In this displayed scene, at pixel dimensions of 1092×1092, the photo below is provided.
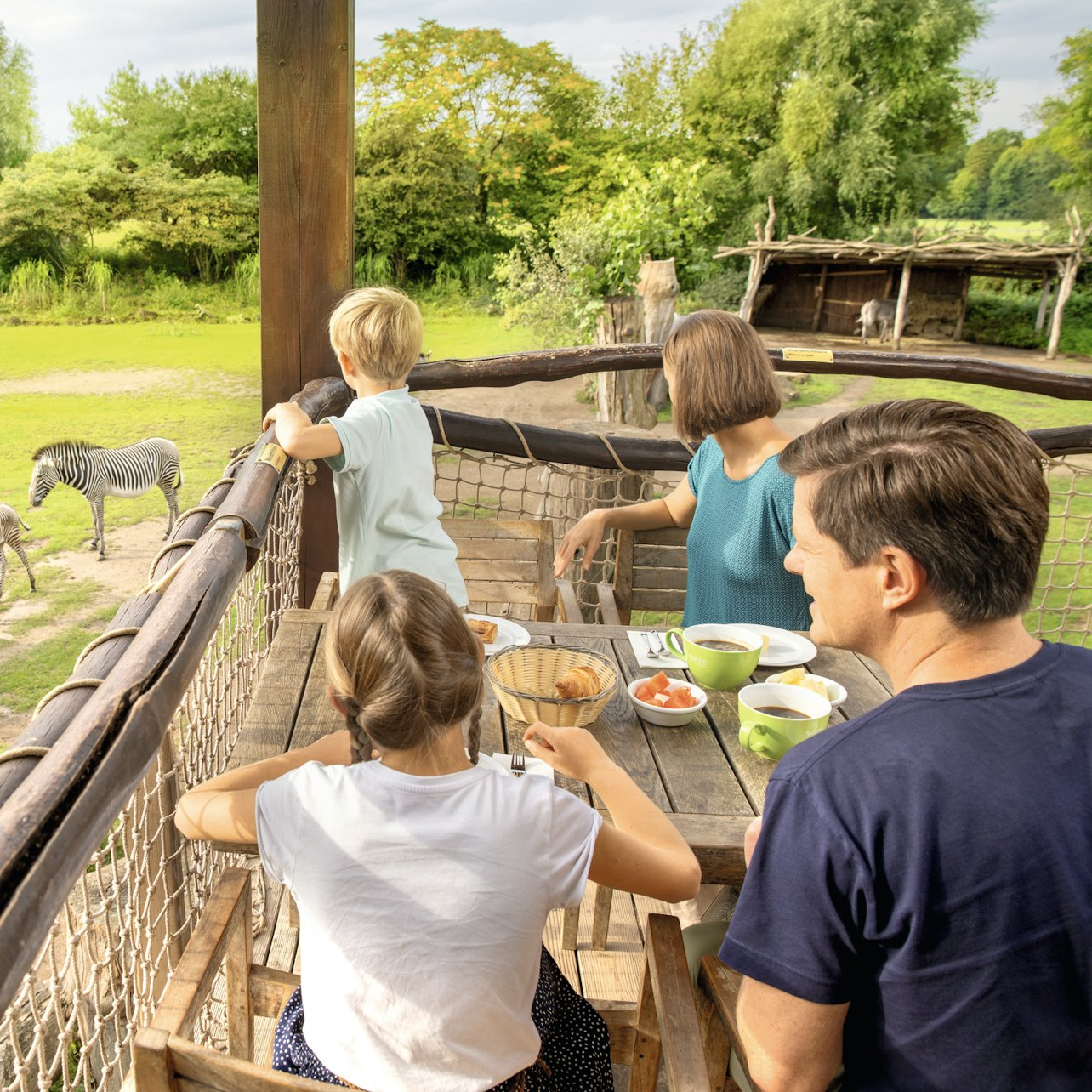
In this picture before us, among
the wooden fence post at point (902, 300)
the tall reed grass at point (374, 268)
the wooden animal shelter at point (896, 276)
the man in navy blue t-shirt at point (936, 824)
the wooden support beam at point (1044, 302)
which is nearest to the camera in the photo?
the man in navy blue t-shirt at point (936, 824)

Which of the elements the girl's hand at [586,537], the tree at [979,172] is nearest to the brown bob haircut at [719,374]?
the girl's hand at [586,537]

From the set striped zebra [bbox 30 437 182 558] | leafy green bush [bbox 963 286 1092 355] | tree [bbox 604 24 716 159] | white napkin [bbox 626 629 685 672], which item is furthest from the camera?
tree [bbox 604 24 716 159]

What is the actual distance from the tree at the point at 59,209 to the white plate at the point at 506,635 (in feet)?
75.8

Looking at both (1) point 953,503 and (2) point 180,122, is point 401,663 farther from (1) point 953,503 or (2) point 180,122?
(2) point 180,122

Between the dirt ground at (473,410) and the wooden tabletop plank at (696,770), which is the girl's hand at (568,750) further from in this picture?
the dirt ground at (473,410)

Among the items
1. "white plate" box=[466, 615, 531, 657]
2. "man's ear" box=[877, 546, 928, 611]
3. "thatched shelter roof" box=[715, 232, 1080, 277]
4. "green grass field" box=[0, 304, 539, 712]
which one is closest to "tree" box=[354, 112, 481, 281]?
"green grass field" box=[0, 304, 539, 712]

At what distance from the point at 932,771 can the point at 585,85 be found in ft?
82.6

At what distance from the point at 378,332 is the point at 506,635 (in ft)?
1.94

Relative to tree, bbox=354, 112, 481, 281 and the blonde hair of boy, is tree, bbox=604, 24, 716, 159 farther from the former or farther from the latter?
the blonde hair of boy

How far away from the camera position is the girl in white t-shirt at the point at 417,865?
776 millimetres

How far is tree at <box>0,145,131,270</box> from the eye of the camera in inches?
837

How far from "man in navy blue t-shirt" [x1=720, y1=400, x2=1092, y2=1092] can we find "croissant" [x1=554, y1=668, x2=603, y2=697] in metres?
0.45

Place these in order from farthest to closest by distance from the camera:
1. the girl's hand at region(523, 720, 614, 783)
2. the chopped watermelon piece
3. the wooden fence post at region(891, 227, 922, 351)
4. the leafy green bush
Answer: the leafy green bush
the wooden fence post at region(891, 227, 922, 351)
the chopped watermelon piece
the girl's hand at region(523, 720, 614, 783)

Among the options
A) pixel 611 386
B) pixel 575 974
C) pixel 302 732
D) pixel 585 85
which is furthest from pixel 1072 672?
pixel 585 85
